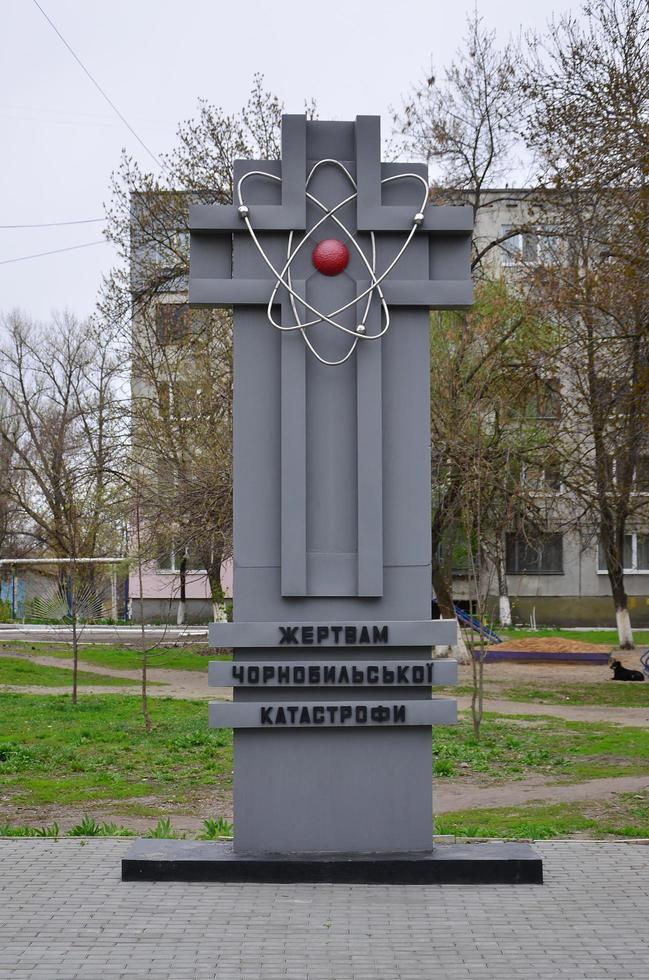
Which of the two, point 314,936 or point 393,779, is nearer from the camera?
point 314,936

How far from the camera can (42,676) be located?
88.6 feet

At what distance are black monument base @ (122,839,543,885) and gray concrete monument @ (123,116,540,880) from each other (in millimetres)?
121

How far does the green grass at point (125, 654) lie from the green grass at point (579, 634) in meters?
10.3

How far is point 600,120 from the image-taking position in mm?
14547

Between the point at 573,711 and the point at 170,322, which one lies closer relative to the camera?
the point at 573,711

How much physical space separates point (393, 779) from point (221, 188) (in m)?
24.1

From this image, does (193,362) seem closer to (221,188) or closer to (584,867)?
(221,188)

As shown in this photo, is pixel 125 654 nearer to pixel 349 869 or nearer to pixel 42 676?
pixel 42 676

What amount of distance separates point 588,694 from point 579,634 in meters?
16.6

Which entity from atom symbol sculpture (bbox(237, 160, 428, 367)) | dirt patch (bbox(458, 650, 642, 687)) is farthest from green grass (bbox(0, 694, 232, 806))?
dirt patch (bbox(458, 650, 642, 687))

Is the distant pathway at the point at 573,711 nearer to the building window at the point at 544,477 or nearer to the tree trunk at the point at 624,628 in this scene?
the building window at the point at 544,477

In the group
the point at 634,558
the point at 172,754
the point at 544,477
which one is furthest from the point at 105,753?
the point at 634,558

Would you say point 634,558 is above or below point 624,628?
above

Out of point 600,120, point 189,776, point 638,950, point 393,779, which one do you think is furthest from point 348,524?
point 600,120
